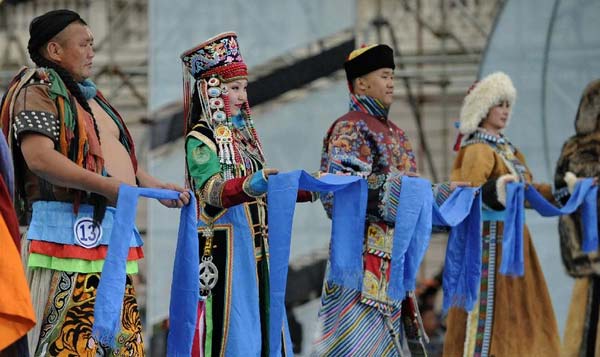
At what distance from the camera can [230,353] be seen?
16.4ft

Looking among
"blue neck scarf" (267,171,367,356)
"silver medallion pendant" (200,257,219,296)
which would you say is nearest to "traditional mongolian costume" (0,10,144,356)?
"silver medallion pendant" (200,257,219,296)

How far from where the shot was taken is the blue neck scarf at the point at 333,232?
4953 millimetres

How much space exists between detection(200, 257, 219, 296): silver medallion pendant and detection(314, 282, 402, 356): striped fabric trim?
866 mm

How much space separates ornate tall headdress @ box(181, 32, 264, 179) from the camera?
5148 mm

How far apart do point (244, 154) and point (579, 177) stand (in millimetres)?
2563

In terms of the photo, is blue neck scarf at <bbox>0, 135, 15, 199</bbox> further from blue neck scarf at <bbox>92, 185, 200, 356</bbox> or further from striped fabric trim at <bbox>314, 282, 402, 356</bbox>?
striped fabric trim at <bbox>314, 282, 402, 356</bbox>

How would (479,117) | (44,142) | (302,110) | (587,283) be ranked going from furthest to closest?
(302,110), (587,283), (479,117), (44,142)

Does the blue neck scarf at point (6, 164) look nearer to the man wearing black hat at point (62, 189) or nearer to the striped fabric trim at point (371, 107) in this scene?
the man wearing black hat at point (62, 189)

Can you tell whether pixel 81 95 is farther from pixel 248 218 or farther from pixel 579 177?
pixel 579 177

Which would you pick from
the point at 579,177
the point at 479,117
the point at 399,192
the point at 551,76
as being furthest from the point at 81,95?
the point at 551,76

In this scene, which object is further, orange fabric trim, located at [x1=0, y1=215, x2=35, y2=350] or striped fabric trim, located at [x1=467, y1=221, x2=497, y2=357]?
striped fabric trim, located at [x1=467, y1=221, x2=497, y2=357]

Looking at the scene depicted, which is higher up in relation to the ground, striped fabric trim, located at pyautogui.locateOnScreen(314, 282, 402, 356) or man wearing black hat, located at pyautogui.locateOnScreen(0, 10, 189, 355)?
man wearing black hat, located at pyautogui.locateOnScreen(0, 10, 189, 355)

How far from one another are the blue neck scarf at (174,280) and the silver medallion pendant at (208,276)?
0.15 meters

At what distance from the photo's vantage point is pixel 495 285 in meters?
6.64
